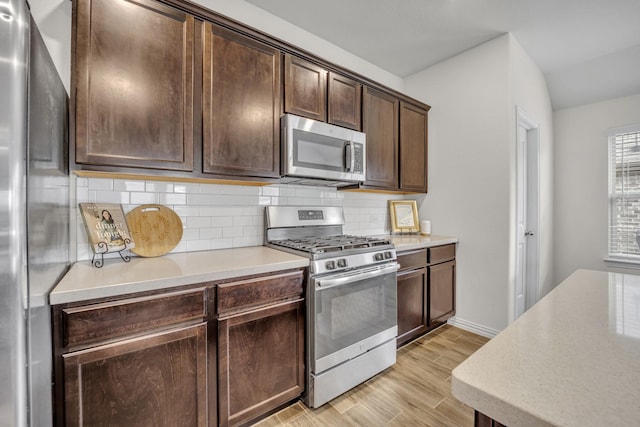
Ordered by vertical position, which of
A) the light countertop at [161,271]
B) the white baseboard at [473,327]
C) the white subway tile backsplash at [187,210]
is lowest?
the white baseboard at [473,327]

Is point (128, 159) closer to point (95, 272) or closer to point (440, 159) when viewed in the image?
point (95, 272)

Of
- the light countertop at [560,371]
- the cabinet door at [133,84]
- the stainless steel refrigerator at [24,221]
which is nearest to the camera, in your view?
the light countertop at [560,371]

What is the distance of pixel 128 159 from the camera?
1474 mm

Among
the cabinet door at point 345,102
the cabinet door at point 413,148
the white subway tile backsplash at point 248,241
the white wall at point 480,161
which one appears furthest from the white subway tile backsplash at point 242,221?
the white wall at point 480,161

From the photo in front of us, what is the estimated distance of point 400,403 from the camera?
5.74ft

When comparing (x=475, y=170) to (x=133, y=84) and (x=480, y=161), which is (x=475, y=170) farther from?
(x=133, y=84)

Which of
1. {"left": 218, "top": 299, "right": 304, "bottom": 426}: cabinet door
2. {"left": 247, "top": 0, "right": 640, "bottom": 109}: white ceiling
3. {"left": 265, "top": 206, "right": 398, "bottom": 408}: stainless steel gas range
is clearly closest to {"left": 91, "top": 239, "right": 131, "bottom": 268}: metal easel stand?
{"left": 218, "top": 299, "right": 304, "bottom": 426}: cabinet door

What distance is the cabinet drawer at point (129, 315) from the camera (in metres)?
1.07

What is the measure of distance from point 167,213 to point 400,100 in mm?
2318

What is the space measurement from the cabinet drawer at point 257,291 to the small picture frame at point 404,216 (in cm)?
174

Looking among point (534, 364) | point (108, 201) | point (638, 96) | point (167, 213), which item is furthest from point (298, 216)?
point (638, 96)

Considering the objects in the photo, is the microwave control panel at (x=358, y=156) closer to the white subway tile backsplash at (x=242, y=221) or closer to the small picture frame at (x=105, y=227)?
the white subway tile backsplash at (x=242, y=221)

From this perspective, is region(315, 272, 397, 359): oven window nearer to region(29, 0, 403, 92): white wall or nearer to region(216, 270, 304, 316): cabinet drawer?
region(216, 270, 304, 316): cabinet drawer

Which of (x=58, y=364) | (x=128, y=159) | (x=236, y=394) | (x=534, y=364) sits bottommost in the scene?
(x=236, y=394)
